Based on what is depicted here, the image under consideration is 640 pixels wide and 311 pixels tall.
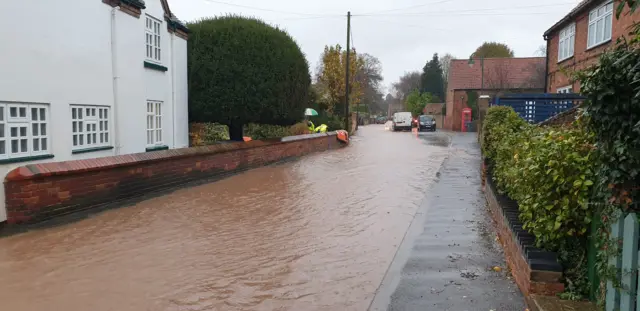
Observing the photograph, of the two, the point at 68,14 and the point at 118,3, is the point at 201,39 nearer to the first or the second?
the point at 118,3

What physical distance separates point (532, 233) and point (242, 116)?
11.9 metres

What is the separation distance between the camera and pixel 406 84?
112 meters

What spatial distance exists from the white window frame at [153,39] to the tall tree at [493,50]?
190 feet

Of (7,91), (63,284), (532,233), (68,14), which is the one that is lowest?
(63,284)

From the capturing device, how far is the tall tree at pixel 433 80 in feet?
274

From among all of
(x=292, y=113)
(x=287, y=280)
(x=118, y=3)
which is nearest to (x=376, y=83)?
(x=292, y=113)

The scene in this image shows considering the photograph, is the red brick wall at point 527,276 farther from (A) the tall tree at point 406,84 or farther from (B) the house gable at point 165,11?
(A) the tall tree at point 406,84

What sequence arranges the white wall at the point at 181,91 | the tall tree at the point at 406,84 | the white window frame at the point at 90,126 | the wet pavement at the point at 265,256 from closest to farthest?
the wet pavement at the point at 265,256 → the white window frame at the point at 90,126 → the white wall at the point at 181,91 → the tall tree at the point at 406,84

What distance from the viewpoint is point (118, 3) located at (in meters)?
11.6

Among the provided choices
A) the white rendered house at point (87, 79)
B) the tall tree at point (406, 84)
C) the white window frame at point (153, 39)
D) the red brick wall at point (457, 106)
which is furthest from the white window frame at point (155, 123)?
the tall tree at point (406, 84)

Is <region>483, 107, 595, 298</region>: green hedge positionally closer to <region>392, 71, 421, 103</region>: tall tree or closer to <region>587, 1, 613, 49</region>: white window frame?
<region>587, 1, 613, 49</region>: white window frame

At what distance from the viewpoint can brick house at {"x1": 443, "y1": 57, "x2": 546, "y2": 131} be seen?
146 feet

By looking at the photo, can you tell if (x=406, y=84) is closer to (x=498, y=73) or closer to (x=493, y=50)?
(x=493, y=50)

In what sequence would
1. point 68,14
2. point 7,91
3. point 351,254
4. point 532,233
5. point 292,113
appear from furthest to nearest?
point 292,113 → point 68,14 → point 7,91 → point 351,254 → point 532,233
